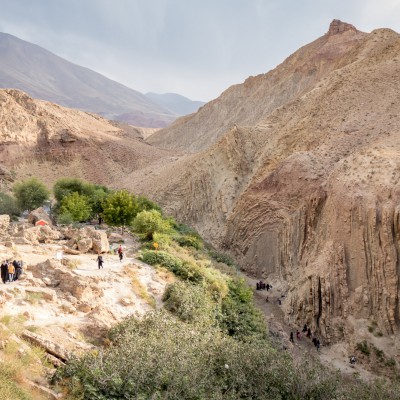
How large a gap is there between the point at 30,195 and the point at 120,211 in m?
9.94

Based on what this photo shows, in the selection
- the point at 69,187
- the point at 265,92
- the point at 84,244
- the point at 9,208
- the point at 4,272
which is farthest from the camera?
the point at 265,92

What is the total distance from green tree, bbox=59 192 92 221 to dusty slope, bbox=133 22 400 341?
353 inches

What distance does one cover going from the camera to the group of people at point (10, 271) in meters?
12.0

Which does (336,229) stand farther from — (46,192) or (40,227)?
(46,192)

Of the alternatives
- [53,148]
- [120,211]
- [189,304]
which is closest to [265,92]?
[53,148]

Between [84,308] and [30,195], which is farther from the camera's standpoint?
[30,195]

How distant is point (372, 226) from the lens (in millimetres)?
17688

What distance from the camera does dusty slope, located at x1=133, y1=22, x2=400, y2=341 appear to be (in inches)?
699

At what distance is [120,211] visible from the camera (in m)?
26.8

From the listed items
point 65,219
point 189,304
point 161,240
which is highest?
point 65,219

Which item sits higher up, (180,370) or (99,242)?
(99,242)

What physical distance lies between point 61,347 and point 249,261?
60.3 feet

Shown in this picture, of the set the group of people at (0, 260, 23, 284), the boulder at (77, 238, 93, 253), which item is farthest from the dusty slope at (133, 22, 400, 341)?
the group of people at (0, 260, 23, 284)

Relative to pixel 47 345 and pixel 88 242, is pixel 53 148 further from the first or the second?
pixel 47 345
